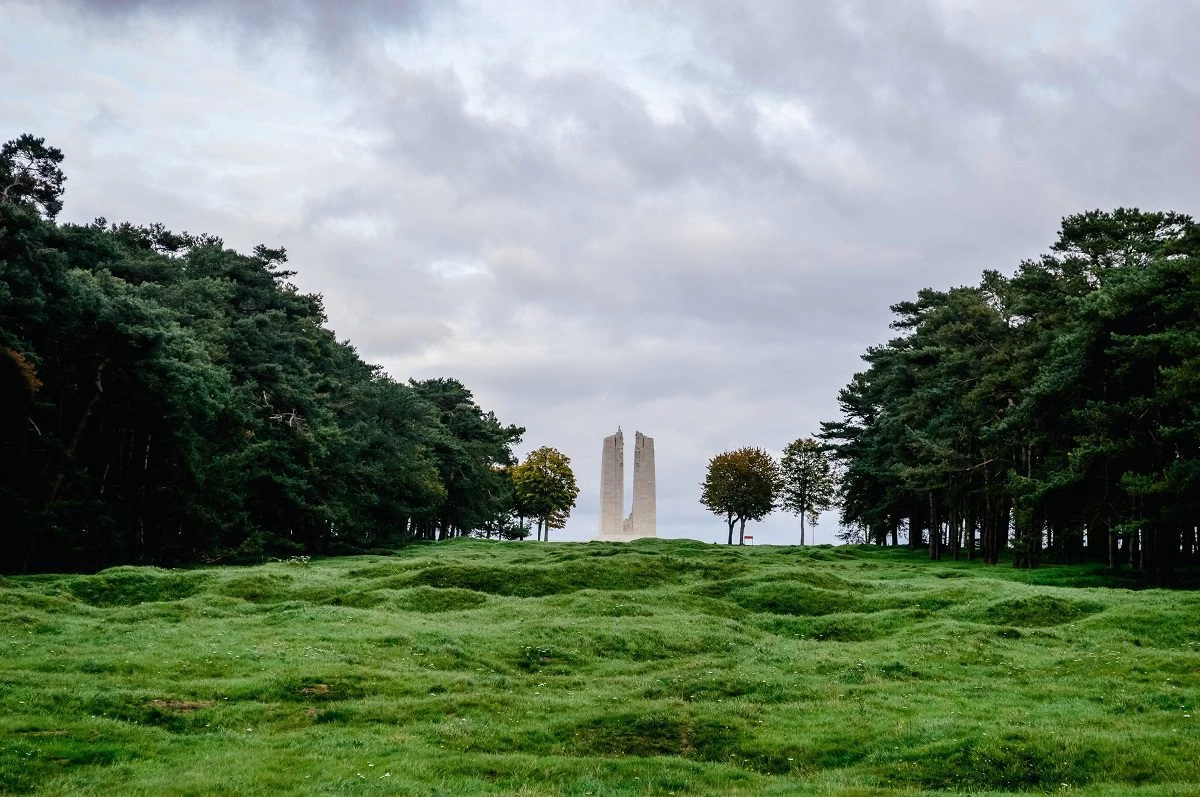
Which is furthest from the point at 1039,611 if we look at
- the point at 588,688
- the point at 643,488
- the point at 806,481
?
the point at 806,481

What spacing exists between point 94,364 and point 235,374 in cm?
1832

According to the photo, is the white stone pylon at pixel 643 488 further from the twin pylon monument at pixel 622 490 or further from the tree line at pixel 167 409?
the tree line at pixel 167 409

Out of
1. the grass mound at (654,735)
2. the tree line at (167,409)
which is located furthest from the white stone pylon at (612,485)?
the grass mound at (654,735)

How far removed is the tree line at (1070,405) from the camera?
4544cm

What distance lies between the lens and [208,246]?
Answer: 76.3 metres

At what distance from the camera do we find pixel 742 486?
119 m

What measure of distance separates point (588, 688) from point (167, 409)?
119 feet

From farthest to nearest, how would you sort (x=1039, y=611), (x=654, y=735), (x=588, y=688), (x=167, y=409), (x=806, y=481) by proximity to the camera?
1. (x=806, y=481)
2. (x=167, y=409)
3. (x=1039, y=611)
4. (x=588, y=688)
5. (x=654, y=735)

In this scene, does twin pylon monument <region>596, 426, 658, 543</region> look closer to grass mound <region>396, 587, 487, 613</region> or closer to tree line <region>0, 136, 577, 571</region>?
tree line <region>0, 136, 577, 571</region>

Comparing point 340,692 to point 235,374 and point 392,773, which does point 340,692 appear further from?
point 235,374

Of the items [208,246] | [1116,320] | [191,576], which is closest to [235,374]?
[208,246]

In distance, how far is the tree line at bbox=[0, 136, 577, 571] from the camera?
153ft

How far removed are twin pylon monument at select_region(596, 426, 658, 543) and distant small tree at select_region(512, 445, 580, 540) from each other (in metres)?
42.1

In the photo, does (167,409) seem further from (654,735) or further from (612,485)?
(612,485)
